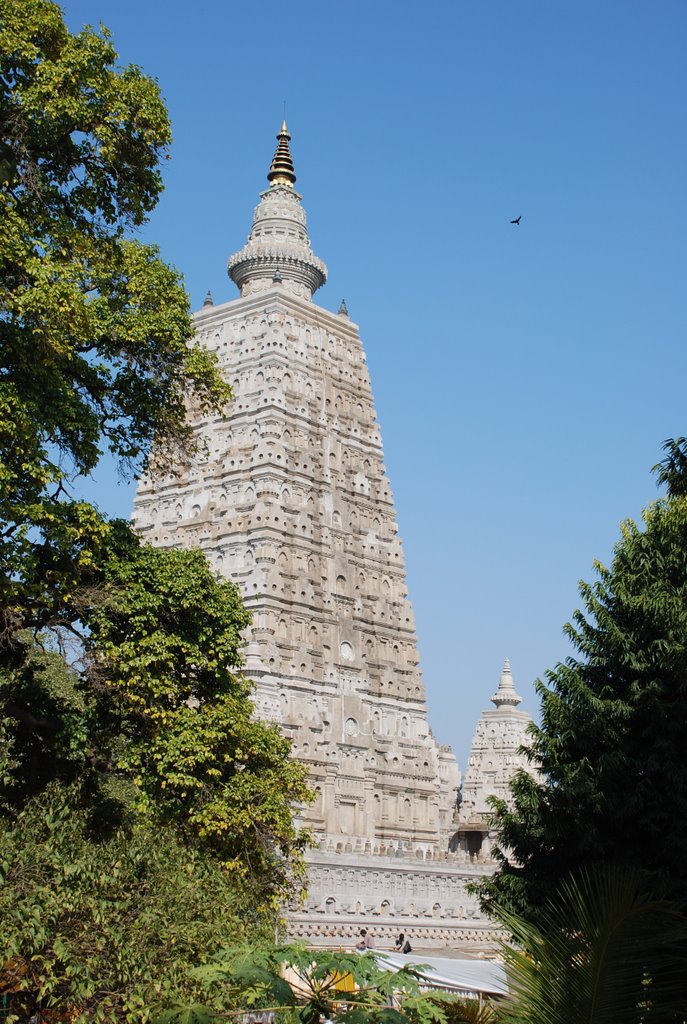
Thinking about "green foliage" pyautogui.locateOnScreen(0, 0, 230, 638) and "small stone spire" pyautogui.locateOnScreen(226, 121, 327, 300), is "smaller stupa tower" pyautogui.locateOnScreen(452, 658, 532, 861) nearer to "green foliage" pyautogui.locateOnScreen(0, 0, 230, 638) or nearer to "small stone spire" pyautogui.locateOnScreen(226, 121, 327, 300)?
"small stone spire" pyautogui.locateOnScreen(226, 121, 327, 300)

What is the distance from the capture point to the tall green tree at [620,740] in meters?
21.2

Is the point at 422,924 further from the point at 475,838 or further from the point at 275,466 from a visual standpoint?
the point at 475,838

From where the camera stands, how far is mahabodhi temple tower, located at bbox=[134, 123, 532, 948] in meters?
44.0

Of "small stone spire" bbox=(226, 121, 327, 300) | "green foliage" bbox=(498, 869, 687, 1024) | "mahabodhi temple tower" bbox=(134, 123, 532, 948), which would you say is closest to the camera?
"green foliage" bbox=(498, 869, 687, 1024)

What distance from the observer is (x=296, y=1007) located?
888 cm

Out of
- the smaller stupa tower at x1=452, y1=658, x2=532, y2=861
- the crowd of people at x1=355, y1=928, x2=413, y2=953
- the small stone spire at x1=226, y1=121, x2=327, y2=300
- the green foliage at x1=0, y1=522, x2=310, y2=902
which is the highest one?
the small stone spire at x1=226, y1=121, x2=327, y2=300

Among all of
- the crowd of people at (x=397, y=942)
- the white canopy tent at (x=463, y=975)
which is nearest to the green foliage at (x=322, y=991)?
the white canopy tent at (x=463, y=975)

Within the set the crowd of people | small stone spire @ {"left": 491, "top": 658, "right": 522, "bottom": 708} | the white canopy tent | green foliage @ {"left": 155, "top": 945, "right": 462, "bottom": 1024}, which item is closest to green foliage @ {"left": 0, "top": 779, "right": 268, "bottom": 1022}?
green foliage @ {"left": 155, "top": 945, "right": 462, "bottom": 1024}

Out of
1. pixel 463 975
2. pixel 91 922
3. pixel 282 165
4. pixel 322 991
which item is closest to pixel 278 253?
pixel 282 165

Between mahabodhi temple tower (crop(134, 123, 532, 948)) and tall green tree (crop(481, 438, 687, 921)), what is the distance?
17719 mm

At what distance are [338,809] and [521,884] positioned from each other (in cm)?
2299

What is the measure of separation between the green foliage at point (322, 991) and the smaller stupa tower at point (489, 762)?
195ft

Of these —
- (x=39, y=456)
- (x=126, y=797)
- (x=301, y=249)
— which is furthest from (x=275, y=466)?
(x=39, y=456)

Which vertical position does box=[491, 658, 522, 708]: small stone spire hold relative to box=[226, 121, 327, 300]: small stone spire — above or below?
below
